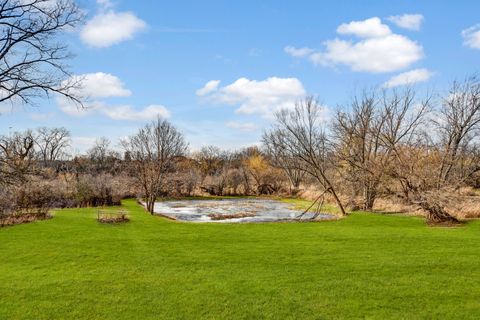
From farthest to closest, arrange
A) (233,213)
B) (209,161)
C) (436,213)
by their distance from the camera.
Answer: (209,161), (233,213), (436,213)

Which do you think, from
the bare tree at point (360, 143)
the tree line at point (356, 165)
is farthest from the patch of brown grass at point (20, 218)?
the bare tree at point (360, 143)

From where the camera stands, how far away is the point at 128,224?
1880 cm

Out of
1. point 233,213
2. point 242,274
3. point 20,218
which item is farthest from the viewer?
point 233,213

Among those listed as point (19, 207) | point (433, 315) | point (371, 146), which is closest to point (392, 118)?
point (371, 146)

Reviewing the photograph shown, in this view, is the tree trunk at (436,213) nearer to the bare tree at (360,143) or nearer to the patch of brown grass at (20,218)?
the bare tree at (360,143)

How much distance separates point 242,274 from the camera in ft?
31.9

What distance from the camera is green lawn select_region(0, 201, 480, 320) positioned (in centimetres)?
757

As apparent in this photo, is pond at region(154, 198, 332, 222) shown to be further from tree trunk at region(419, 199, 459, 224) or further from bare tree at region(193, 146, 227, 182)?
bare tree at region(193, 146, 227, 182)

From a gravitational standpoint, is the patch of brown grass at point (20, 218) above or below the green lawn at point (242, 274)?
above

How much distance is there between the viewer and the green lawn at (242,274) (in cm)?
757

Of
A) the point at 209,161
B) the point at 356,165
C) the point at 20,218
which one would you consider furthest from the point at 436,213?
the point at 209,161

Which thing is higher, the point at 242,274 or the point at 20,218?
the point at 20,218

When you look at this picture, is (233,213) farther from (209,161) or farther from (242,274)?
(209,161)

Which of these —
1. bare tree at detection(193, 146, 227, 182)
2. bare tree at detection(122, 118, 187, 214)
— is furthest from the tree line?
bare tree at detection(193, 146, 227, 182)
